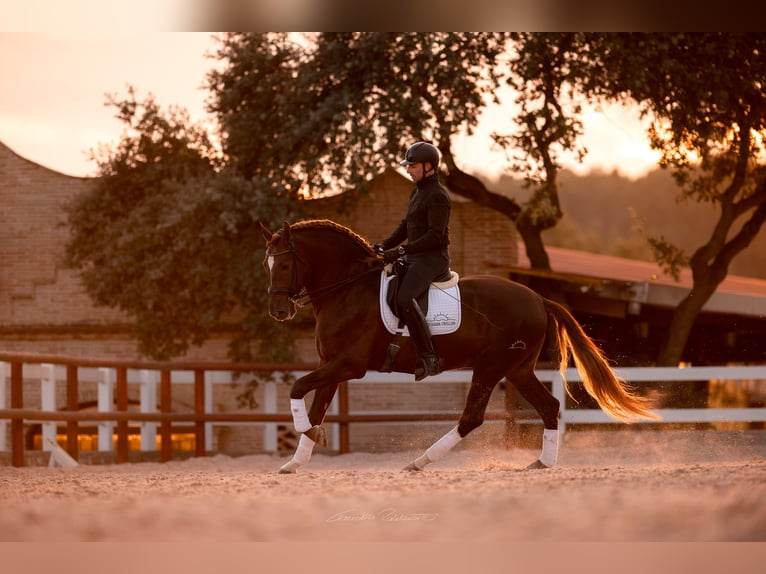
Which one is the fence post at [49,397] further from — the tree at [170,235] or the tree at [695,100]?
the tree at [695,100]

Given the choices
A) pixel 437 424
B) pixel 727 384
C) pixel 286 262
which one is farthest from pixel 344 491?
pixel 727 384

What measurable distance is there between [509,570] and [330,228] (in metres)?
2.42

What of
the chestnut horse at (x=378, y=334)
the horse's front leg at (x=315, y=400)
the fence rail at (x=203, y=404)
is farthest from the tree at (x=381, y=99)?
the horse's front leg at (x=315, y=400)

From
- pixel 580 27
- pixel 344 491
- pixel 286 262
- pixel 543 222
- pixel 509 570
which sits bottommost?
pixel 509 570

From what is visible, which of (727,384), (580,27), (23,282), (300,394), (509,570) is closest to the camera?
(509,570)

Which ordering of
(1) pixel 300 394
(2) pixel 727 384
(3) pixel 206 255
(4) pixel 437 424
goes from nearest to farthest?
(1) pixel 300 394 < (4) pixel 437 424 < (3) pixel 206 255 < (2) pixel 727 384

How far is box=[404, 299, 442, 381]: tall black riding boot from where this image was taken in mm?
6633

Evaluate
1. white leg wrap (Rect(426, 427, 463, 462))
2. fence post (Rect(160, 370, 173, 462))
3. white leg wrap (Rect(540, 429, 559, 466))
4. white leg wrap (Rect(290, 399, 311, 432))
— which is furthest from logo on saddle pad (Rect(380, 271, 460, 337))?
fence post (Rect(160, 370, 173, 462))

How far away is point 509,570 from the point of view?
17.5 ft

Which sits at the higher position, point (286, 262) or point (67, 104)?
point (67, 104)

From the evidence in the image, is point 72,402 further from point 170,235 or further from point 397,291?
point 170,235

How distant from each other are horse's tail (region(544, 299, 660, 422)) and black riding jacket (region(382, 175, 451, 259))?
109cm

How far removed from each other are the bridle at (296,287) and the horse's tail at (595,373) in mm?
1395

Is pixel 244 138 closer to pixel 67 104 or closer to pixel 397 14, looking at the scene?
pixel 67 104
